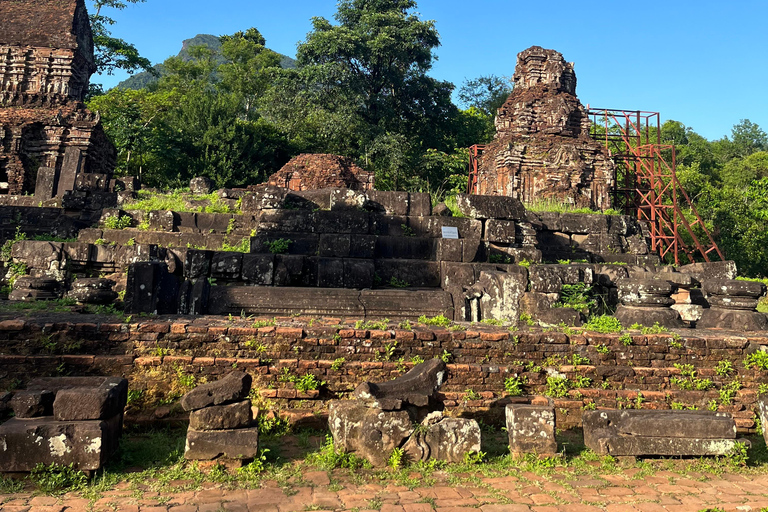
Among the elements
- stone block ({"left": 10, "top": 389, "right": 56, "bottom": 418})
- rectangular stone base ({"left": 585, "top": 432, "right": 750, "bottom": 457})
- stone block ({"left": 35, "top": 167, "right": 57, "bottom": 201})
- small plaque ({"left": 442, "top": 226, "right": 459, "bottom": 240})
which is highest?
stone block ({"left": 35, "top": 167, "right": 57, "bottom": 201})

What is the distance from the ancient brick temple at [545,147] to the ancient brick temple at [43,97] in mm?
12852

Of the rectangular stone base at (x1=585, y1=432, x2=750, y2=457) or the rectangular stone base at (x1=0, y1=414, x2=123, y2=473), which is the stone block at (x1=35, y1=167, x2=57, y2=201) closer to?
the rectangular stone base at (x1=0, y1=414, x2=123, y2=473)

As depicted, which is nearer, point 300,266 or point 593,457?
point 593,457

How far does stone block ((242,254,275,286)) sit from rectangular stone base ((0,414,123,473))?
452 centimetres

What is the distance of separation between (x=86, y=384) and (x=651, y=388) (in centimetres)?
518

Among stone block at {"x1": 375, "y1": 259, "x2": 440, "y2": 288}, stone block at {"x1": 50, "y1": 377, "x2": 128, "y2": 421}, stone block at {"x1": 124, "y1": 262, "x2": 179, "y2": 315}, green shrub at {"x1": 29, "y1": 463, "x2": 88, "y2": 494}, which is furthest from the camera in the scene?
stone block at {"x1": 375, "y1": 259, "x2": 440, "y2": 288}

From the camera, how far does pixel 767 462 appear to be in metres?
4.31

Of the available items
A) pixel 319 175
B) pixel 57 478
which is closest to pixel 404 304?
pixel 57 478

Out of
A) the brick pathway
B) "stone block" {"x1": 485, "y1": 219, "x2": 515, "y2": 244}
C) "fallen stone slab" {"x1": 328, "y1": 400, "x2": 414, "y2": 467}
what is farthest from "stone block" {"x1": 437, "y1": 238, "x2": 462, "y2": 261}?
the brick pathway

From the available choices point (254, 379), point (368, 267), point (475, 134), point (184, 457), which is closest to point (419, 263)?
point (368, 267)

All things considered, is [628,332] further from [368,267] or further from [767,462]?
[368,267]

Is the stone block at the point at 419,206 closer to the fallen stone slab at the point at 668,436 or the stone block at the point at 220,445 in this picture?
the fallen stone slab at the point at 668,436

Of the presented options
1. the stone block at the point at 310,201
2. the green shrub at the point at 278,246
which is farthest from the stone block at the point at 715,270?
the green shrub at the point at 278,246

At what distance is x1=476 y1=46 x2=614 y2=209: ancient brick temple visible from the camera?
56.0 ft
